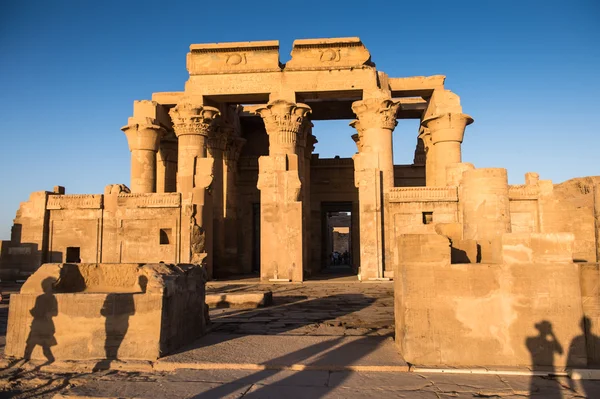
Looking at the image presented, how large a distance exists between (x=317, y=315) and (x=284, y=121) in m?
10.9

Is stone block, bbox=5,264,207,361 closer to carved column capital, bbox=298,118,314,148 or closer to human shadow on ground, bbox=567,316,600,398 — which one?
human shadow on ground, bbox=567,316,600,398

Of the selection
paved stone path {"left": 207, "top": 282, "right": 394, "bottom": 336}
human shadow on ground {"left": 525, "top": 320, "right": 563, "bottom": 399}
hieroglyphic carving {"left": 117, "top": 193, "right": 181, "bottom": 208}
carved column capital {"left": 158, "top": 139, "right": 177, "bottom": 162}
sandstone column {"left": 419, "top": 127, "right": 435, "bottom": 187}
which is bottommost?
paved stone path {"left": 207, "top": 282, "right": 394, "bottom": 336}

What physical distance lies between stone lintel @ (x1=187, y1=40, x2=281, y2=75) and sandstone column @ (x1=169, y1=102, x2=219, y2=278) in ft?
5.43

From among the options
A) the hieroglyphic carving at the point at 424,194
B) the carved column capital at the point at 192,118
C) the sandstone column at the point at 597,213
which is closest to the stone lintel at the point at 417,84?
the hieroglyphic carving at the point at 424,194

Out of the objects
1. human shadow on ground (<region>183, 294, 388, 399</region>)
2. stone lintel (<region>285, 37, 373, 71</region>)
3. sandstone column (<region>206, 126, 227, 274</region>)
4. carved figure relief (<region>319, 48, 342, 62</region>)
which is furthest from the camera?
sandstone column (<region>206, 126, 227, 274</region>)

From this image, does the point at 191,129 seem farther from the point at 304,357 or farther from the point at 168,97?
the point at 304,357

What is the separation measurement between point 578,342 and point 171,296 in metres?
4.29

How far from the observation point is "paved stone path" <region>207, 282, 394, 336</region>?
23.4ft

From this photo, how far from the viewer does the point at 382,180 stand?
17.6 metres

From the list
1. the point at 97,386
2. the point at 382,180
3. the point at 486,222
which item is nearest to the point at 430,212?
the point at 382,180

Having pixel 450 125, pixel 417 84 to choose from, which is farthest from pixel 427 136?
pixel 417 84

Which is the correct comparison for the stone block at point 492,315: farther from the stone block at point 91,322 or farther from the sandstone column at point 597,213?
the sandstone column at point 597,213

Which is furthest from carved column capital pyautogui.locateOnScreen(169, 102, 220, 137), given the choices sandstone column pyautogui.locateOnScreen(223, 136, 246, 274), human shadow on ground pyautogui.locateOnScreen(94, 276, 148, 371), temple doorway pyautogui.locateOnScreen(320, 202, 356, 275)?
human shadow on ground pyautogui.locateOnScreen(94, 276, 148, 371)

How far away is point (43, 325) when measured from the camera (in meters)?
5.29
